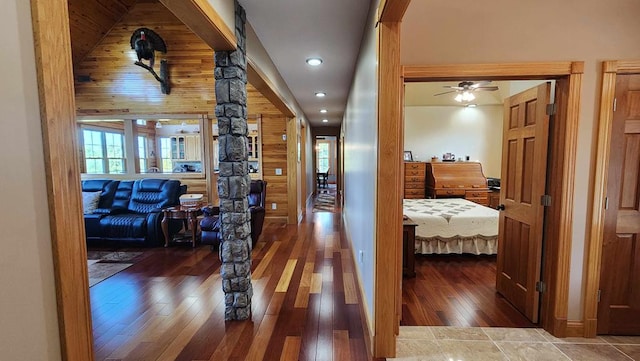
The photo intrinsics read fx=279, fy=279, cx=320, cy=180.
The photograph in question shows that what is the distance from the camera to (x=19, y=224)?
2.20ft

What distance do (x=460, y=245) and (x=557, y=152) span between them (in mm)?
2028

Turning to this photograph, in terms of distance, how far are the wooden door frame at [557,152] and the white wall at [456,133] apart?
4.96 m

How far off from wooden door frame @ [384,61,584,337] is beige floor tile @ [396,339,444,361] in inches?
19.9

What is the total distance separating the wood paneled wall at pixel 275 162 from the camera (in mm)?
5641

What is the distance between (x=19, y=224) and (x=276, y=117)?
513cm

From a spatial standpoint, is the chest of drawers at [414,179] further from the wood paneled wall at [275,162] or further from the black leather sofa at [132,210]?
the black leather sofa at [132,210]

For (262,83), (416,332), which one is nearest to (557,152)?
(416,332)

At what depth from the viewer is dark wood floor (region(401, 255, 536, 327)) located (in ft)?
7.68

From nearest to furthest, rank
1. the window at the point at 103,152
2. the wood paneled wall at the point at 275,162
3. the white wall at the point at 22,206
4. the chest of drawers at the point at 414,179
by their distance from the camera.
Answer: the white wall at the point at 22,206
the wood paneled wall at the point at 275,162
the window at the point at 103,152
the chest of drawers at the point at 414,179

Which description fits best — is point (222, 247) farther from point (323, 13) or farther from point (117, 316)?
point (323, 13)

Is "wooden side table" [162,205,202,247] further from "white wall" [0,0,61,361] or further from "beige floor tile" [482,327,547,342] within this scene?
"beige floor tile" [482,327,547,342]

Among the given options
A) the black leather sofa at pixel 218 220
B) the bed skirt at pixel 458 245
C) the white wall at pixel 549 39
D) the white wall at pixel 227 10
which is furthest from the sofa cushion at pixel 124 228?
the white wall at pixel 549 39

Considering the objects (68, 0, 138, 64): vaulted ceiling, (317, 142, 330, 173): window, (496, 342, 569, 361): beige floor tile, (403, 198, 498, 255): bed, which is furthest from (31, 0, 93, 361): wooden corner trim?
(317, 142, 330, 173): window

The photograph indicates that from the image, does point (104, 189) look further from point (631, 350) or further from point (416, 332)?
point (631, 350)
